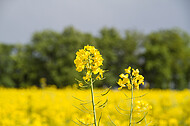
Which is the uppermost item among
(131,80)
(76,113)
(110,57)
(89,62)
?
(110,57)

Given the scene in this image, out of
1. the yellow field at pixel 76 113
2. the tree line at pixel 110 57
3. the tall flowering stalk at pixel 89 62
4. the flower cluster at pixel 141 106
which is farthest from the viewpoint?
the tree line at pixel 110 57

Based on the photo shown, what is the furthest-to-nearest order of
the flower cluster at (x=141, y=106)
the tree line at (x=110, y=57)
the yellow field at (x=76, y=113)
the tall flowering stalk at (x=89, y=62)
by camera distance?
the tree line at (x=110, y=57)
the yellow field at (x=76, y=113)
the flower cluster at (x=141, y=106)
the tall flowering stalk at (x=89, y=62)

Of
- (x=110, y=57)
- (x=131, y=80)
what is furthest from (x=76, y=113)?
(x=110, y=57)

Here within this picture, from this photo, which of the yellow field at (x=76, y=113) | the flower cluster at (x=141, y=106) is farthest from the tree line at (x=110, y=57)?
the flower cluster at (x=141, y=106)

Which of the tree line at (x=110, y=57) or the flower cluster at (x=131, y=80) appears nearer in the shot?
the flower cluster at (x=131, y=80)

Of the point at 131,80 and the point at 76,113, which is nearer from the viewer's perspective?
the point at 131,80

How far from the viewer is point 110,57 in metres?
24.6

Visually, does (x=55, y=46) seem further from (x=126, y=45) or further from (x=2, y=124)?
(x=2, y=124)

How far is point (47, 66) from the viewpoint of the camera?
24266 millimetres

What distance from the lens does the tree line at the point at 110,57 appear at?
2373 centimetres

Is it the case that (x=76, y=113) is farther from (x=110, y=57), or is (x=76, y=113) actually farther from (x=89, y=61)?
(x=110, y=57)

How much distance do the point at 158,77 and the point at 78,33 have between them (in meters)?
11.1

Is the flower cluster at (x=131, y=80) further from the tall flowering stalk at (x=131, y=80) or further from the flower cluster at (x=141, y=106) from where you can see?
the flower cluster at (x=141, y=106)

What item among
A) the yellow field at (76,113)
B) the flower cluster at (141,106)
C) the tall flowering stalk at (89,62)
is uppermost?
the tall flowering stalk at (89,62)
